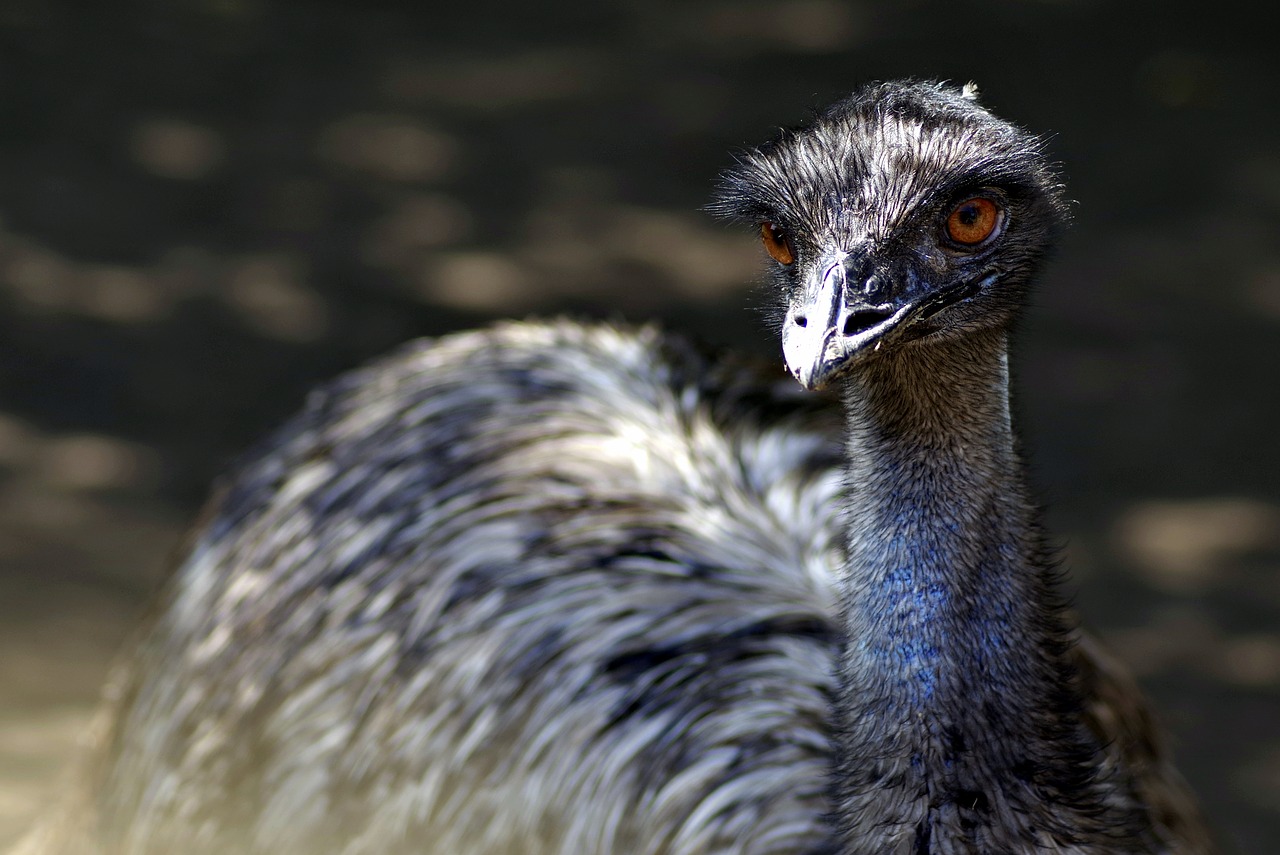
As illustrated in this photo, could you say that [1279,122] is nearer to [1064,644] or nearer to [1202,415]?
[1202,415]

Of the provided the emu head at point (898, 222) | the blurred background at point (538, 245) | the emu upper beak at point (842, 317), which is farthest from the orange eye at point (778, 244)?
the blurred background at point (538, 245)

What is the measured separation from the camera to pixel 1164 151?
177 inches

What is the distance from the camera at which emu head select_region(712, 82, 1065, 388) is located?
4.54ft

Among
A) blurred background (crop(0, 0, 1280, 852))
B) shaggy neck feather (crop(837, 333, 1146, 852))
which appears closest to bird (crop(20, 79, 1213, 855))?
shaggy neck feather (crop(837, 333, 1146, 852))

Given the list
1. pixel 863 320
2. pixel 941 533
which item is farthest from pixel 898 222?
pixel 941 533

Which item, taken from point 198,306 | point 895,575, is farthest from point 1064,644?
point 198,306

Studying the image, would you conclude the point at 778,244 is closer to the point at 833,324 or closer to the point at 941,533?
the point at 833,324

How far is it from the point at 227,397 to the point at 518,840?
224cm

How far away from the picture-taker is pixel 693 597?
6.96 feet

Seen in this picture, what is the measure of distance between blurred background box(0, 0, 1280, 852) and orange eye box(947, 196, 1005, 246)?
6.01ft

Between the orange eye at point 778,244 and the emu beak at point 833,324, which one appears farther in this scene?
the orange eye at point 778,244

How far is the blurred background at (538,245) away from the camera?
3.46 meters

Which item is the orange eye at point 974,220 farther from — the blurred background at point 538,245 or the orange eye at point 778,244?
the blurred background at point 538,245

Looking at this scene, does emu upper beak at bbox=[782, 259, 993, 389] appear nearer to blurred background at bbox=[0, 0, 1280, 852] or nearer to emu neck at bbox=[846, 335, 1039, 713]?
emu neck at bbox=[846, 335, 1039, 713]
